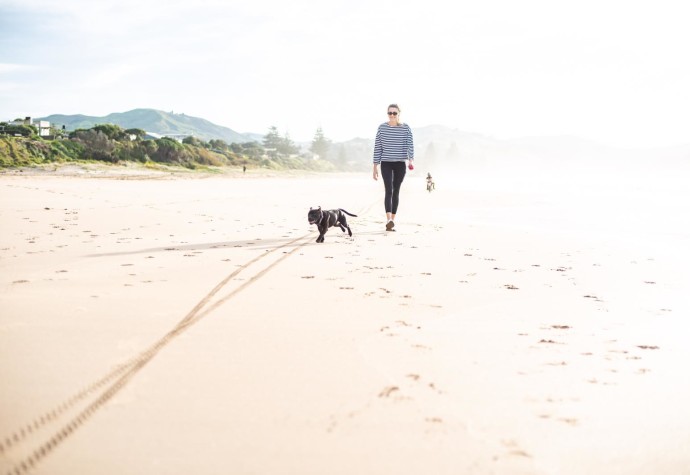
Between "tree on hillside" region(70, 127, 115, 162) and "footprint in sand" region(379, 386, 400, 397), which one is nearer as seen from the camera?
"footprint in sand" region(379, 386, 400, 397)

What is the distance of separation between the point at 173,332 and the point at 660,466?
2.55 meters

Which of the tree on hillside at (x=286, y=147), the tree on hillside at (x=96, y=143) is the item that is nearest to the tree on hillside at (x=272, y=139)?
the tree on hillside at (x=286, y=147)

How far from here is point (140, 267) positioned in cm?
502

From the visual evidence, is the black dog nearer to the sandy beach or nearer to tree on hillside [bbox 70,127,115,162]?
the sandy beach

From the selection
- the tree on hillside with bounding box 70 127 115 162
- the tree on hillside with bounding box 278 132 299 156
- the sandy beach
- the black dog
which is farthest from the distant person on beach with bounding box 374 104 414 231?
the tree on hillside with bounding box 278 132 299 156

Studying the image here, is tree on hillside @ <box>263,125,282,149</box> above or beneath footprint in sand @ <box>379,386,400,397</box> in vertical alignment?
above

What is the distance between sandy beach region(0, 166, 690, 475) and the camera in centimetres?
171

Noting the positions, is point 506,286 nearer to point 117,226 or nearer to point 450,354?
point 450,354

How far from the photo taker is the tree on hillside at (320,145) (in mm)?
128750

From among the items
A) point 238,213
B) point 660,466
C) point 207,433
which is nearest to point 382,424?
point 207,433

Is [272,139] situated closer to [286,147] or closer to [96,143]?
[286,147]

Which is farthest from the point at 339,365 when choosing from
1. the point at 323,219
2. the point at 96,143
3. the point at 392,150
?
the point at 96,143

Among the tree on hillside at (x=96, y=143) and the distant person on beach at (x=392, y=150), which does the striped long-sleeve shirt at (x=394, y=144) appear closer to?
the distant person on beach at (x=392, y=150)

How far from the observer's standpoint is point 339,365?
8.18 feet
